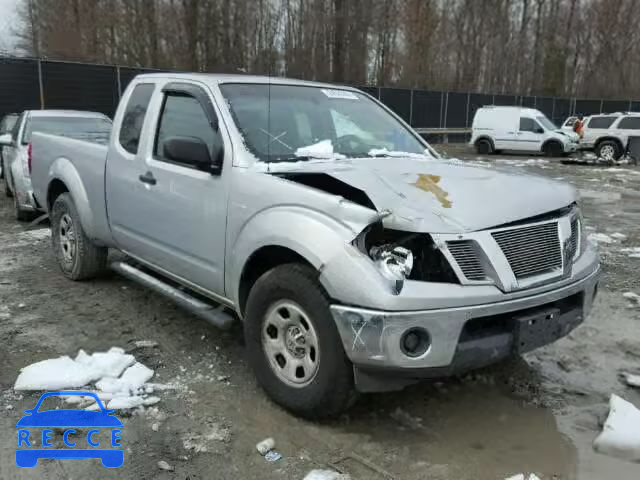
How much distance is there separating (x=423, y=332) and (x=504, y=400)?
119cm

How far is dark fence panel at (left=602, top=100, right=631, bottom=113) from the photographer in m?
42.8

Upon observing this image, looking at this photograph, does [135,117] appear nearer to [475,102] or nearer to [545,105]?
[475,102]

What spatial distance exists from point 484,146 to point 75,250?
2271 centimetres

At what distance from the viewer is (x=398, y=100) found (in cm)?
2852

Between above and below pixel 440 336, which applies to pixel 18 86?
above

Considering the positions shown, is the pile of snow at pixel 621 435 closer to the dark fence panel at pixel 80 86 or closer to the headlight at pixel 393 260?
the headlight at pixel 393 260

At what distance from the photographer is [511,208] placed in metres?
3.14

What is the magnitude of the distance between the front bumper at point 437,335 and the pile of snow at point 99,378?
1446 mm

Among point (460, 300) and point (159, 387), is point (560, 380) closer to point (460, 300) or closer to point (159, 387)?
point (460, 300)

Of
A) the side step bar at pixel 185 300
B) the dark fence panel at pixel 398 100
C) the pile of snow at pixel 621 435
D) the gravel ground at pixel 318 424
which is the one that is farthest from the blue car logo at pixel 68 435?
the dark fence panel at pixel 398 100

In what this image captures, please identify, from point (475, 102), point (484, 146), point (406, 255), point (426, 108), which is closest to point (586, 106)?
point (475, 102)

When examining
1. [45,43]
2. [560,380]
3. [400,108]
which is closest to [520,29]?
[400,108]

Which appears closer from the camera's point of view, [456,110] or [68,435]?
[68,435]

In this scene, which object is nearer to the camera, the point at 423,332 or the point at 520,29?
the point at 423,332
